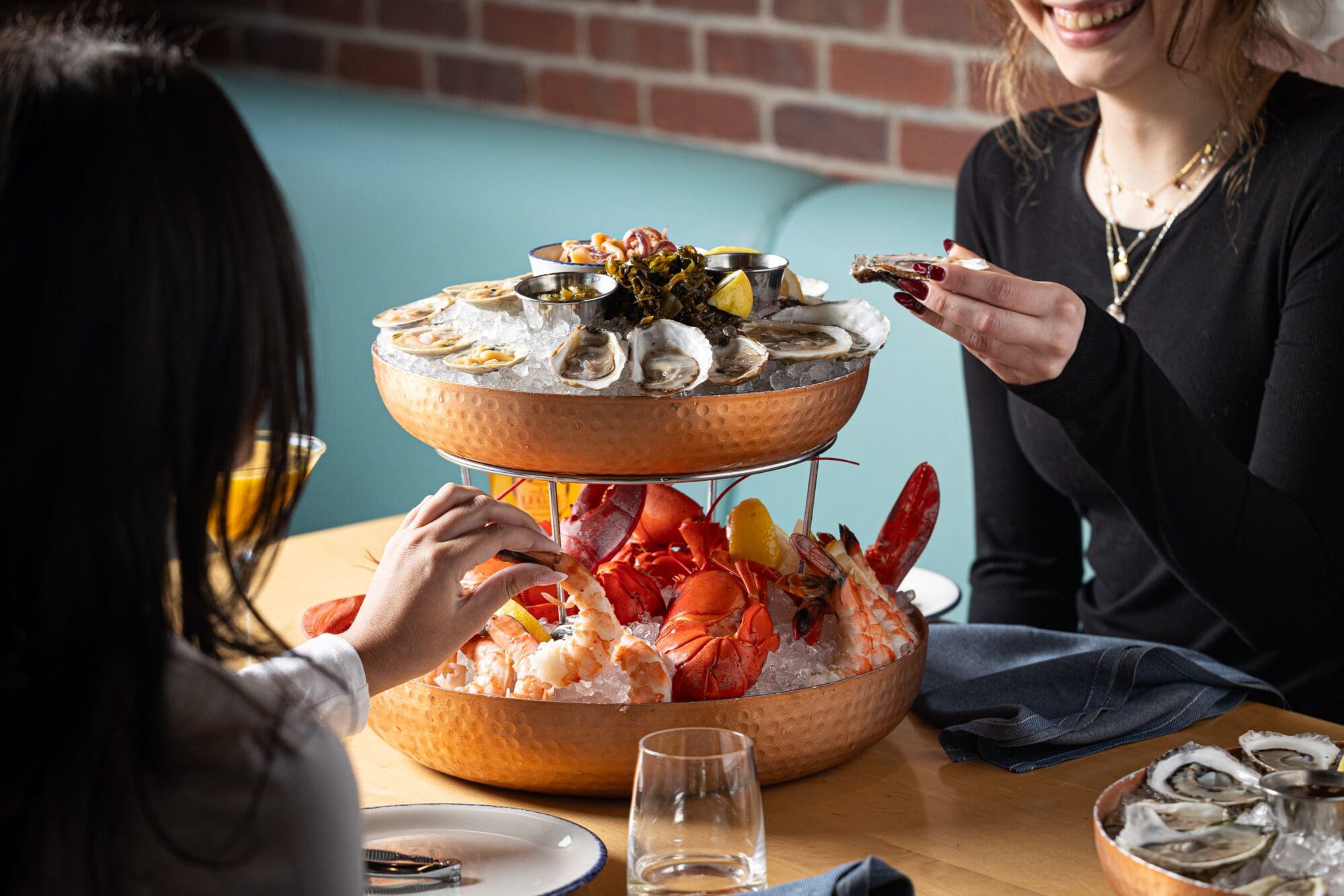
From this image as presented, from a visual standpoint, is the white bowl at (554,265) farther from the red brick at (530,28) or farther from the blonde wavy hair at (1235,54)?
the red brick at (530,28)

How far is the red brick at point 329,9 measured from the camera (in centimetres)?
286

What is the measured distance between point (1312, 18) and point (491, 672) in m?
0.99

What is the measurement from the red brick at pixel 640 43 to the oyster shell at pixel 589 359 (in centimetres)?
162

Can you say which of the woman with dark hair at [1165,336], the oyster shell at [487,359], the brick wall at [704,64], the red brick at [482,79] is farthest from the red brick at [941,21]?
the oyster shell at [487,359]

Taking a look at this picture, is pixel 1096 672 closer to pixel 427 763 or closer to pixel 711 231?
pixel 427 763

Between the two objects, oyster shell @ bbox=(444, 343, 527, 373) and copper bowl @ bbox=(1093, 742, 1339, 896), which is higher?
oyster shell @ bbox=(444, 343, 527, 373)

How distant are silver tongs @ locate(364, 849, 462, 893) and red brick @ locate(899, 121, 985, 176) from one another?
1558mm

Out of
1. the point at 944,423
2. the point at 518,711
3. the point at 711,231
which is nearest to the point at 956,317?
the point at 518,711

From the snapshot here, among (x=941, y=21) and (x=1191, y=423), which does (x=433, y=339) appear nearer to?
(x=1191, y=423)

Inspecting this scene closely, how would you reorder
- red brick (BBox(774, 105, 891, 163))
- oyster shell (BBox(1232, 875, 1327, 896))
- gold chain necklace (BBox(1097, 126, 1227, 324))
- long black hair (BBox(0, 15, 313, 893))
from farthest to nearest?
red brick (BBox(774, 105, 891, 163)) < gold chain necklace (BBox(1097, 126, 1227, 324)) < oyster shell (BBox(1232, 875, 1327, 896)) < long black hair (BBox(0, 15, 313, 893))

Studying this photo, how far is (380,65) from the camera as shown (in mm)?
2857

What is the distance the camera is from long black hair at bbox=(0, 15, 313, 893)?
1.83ft

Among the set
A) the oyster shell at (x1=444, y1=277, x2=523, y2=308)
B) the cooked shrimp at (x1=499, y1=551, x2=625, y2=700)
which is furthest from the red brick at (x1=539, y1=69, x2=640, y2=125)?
the cooked shrimp at (x1=499, y1=551, x2=625, y2=700)

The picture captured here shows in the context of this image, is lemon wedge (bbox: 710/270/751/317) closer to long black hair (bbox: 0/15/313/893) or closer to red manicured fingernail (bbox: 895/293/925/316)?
red manicured fingernail (bbox: 895/293/925/316)
